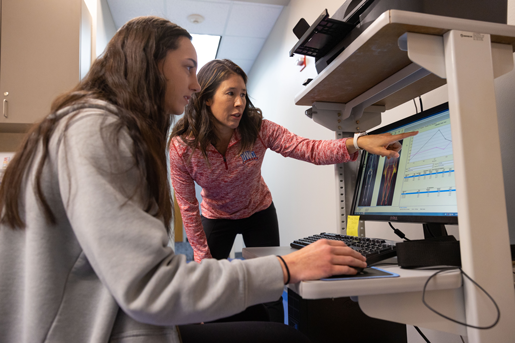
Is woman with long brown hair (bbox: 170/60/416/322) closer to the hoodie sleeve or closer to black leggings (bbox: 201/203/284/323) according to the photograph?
black leggings (bbox: 201/203/284/323)

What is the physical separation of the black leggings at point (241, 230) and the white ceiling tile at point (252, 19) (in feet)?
7.07

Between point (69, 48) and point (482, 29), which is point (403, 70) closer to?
point (482, 29)

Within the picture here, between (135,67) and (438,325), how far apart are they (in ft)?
2.50

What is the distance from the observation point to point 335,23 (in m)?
0.87

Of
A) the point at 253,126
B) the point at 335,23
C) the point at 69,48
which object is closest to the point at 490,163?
the point at 335,23

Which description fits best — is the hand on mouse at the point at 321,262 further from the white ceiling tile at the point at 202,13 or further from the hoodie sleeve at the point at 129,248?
the white ceiling tile at the point at 202,13

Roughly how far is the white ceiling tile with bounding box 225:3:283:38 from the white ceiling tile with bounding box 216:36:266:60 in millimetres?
112

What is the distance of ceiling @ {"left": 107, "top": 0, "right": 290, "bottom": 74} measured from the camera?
3.04 meters

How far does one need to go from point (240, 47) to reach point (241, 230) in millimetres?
2749

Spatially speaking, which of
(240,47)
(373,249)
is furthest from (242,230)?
(240,47)

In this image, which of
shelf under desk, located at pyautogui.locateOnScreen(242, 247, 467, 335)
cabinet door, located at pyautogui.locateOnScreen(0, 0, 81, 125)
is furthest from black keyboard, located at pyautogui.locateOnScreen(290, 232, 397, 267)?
cabinet door, located at pyautogui.locateOnScreen(0, 0, 81, 125)

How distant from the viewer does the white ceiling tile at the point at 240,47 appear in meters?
3.70

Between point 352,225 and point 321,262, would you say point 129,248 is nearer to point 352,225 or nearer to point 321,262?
point 321,262

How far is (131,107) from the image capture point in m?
0.65
